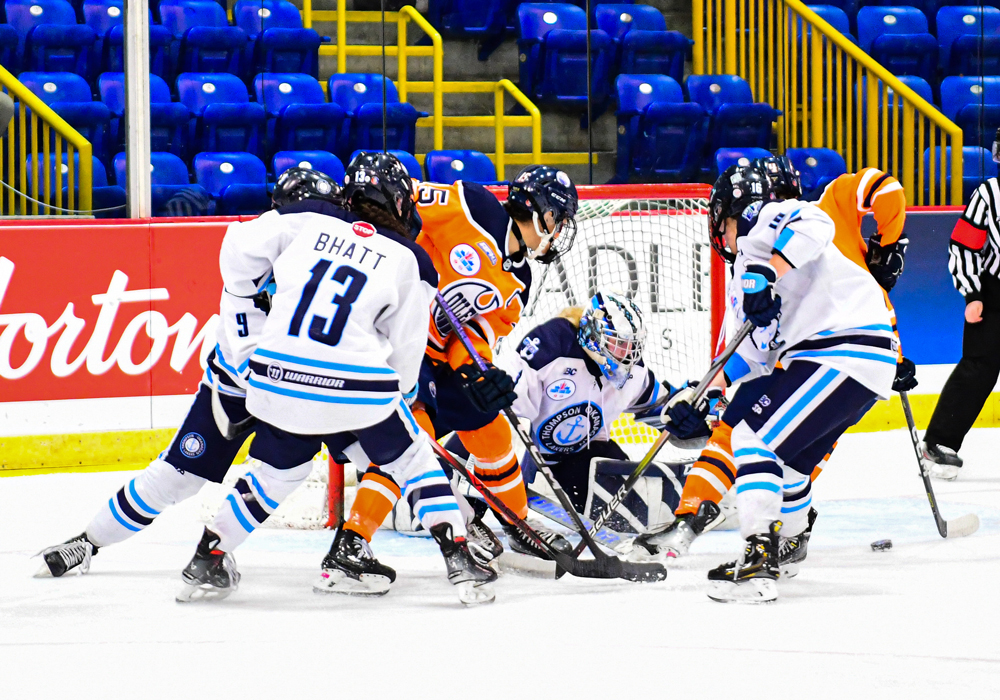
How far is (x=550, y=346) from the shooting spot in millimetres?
4043

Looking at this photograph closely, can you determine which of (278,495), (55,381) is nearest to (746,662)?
(278,495)

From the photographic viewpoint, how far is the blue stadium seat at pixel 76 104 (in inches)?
213

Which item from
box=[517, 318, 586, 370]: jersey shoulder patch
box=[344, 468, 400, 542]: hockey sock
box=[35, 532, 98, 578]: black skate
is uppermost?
box=[517, 318, 586, 370]: jersey shoulder patch

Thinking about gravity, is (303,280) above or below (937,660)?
above

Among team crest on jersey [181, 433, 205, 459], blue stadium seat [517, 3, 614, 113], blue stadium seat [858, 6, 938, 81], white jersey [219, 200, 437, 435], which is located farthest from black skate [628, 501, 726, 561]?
blue stadium seat [858, 6, 938, 81]

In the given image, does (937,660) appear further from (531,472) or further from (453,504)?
(531,472)

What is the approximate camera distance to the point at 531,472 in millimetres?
4191

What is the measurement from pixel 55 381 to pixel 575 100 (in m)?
2.81

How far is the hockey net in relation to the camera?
17.0 ft

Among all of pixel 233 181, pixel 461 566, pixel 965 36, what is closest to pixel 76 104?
pixel 233 181

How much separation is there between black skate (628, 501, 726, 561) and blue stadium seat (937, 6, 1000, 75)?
4.20 metres

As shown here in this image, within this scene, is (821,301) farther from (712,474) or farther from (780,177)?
(712,474)

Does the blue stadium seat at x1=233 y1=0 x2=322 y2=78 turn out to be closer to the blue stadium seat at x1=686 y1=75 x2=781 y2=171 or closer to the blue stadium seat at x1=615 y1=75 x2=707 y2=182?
the blue stadium seat at x1=615 y1=75 x2=707 y2=182

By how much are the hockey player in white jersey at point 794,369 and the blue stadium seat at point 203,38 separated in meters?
3.62
